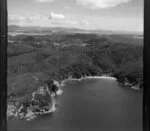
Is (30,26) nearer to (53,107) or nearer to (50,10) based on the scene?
(50,10)

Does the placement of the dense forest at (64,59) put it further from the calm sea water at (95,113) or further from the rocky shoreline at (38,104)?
the calm sea water at (95,113)

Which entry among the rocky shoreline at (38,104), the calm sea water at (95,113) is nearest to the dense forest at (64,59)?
the rocky shoreline at (38,104)

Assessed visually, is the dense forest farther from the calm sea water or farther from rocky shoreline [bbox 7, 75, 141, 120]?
the calm sea water

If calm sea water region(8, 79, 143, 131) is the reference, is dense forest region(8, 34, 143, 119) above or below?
above

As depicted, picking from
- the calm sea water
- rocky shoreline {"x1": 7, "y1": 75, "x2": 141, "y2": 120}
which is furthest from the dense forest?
the calm sea water

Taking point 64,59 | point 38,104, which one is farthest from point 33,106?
point 64,59

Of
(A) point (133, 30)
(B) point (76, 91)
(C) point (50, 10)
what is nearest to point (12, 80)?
(B) point (76, 91)

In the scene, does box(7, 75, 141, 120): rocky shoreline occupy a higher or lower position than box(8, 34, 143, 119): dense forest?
lower

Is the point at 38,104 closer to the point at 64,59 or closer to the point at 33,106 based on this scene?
the point at 33,106
